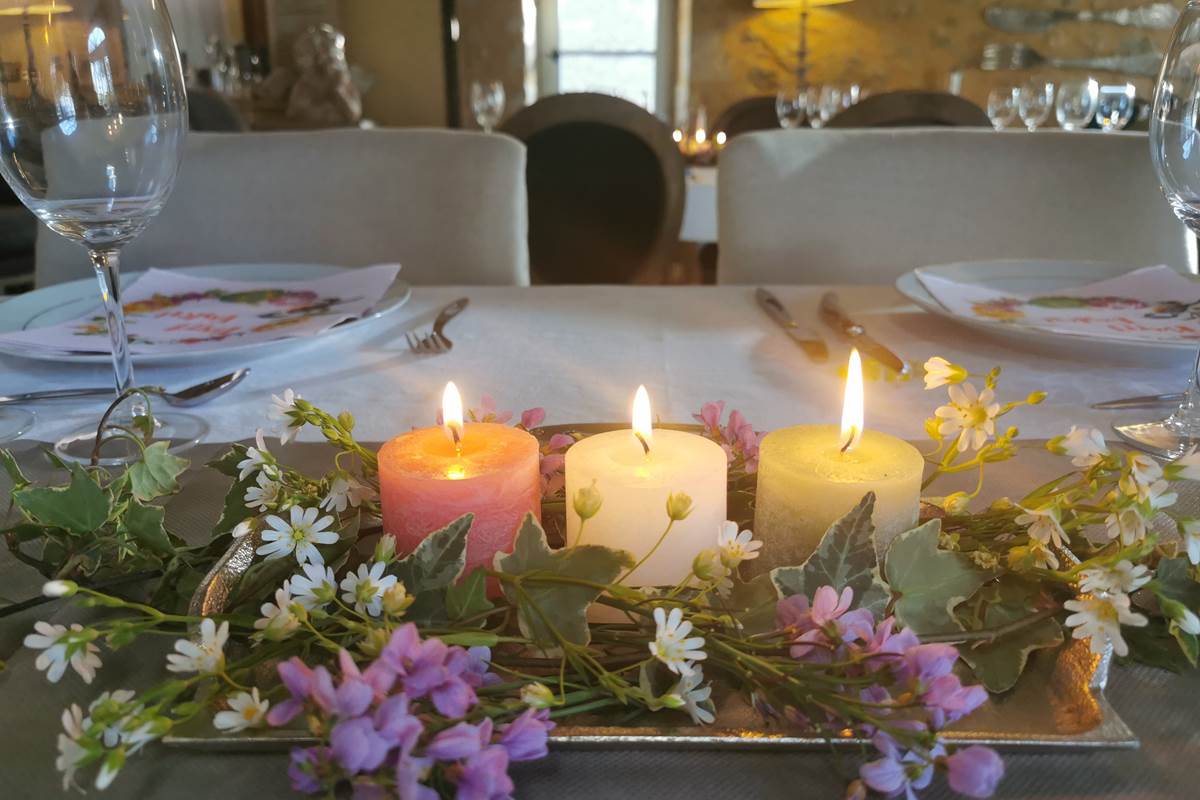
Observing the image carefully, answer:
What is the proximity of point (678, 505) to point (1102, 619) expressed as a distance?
0.44ft

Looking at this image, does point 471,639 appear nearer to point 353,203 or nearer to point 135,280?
point 135,280

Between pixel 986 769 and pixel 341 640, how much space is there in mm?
197

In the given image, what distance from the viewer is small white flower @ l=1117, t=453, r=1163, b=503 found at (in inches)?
11.2

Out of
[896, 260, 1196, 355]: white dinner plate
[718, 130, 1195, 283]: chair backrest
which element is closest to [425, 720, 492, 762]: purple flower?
[896, 260, 1196, 355]: white dinner plate

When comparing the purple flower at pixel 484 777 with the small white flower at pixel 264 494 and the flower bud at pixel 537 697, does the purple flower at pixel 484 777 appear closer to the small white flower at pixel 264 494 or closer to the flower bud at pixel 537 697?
the flower bud at pixel 537 697

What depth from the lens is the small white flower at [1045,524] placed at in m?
0.30

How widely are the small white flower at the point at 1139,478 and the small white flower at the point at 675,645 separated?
15 cm

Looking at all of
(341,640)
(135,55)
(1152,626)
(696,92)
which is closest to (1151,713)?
(1152,626)

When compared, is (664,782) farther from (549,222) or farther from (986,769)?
(549,222)

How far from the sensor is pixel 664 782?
260 millimetres

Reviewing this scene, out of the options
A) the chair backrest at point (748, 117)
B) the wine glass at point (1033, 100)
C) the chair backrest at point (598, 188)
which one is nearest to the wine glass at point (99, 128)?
the chair backrest at point (598, 188)

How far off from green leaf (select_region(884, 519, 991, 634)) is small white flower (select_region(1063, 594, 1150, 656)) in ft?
0.12

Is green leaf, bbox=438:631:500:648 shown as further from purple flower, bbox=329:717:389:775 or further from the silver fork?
the silver fork

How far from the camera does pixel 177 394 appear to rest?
61 cm
